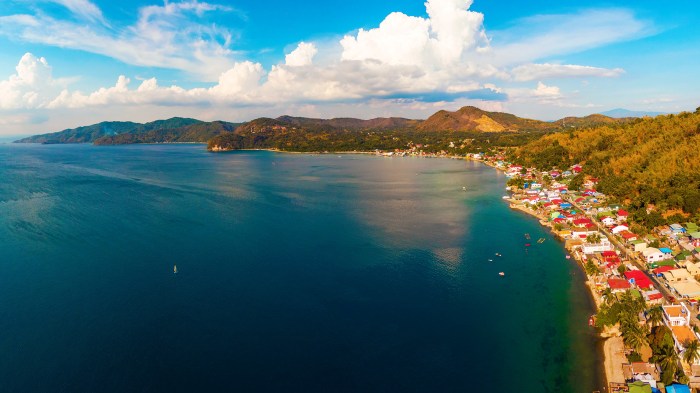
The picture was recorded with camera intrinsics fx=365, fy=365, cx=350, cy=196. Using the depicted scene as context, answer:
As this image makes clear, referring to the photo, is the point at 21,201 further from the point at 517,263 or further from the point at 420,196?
the point at 517,263

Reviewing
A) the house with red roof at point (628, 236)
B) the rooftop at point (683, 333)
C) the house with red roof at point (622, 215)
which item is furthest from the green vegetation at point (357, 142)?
the rooftop at point (683, 333)

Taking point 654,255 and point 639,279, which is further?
point 654,255

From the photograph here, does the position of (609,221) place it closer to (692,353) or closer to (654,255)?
(654,255)

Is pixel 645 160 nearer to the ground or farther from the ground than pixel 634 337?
farther from the ground

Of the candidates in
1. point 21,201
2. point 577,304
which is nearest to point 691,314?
point 577,304

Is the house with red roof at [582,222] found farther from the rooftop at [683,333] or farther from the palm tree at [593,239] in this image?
the rooftop at [683,333]

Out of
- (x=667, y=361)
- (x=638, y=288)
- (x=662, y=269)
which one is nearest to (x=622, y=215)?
(x=662, y=269)

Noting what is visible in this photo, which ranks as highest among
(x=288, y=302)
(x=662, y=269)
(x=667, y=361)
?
(x=662, y=269)
